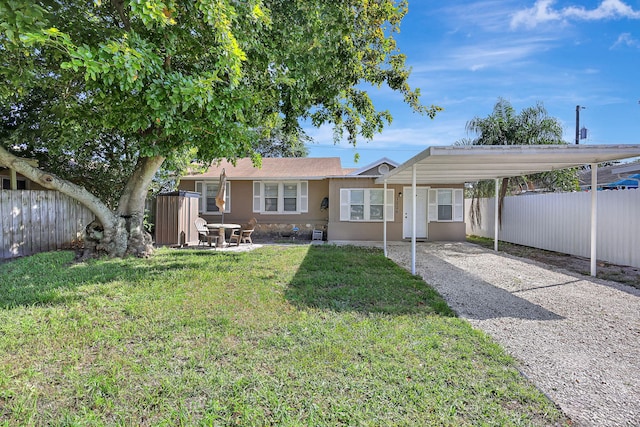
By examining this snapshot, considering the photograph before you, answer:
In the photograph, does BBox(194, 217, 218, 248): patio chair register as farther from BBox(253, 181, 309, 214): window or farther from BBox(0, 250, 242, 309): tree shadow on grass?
BBox(253, 181, 309, 214): window

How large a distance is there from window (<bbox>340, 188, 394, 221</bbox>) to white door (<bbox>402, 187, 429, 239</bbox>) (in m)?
0.68

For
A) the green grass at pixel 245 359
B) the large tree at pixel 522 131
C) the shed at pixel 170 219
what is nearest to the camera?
the green grass at pixel 245 359

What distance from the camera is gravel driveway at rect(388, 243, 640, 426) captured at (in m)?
2.71

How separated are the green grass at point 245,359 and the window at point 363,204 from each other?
810 cm

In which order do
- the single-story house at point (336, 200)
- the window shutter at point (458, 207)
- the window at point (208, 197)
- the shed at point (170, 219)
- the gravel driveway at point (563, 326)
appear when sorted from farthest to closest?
the window at point (208, 197) → the window shutter at point (458, 207) → the single-story house at point (336, 200) → the shed at point (170, 219) → the gravel driveway at point (563, 326)

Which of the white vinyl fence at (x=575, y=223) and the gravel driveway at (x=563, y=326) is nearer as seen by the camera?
the gravel driveway at (x=563, y=326)

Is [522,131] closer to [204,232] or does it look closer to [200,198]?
[204,232]

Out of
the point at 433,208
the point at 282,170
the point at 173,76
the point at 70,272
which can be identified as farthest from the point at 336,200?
the point at 70,272

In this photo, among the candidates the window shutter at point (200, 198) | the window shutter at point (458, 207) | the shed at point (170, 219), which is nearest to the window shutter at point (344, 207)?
the window shutter at point (458, 207)

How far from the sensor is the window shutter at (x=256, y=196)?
15.1 m

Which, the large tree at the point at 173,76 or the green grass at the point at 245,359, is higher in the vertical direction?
the large tree at the point at 173,76

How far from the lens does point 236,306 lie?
15.5 ft

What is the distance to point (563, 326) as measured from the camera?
14.1 feet

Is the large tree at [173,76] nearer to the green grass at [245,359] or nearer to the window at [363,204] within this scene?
the green grass at [245,359]
